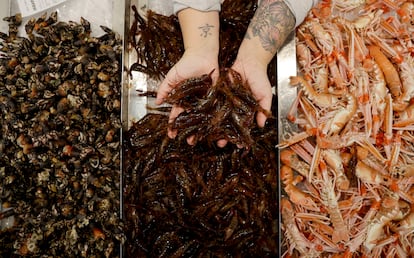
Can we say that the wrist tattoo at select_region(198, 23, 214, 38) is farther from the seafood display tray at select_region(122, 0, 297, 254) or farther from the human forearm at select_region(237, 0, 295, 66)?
the seafood display tray at select_region(122, 0, 297, 254)

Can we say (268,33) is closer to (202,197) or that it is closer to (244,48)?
(244,48)

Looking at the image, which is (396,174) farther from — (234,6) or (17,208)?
(17,208)

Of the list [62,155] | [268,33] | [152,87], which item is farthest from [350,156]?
[62,155]

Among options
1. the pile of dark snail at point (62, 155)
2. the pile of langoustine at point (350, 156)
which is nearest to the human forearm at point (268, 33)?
the pile of langoustine at point (350, 156)

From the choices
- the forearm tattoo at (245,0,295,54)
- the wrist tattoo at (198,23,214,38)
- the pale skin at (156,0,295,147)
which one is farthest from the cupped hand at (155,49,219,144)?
the forearm tattoo at (245,0,295,54)

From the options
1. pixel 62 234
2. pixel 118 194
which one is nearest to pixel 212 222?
pixel 118 194
